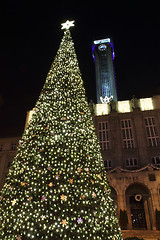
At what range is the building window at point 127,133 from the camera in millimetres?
26878

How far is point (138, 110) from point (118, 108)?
156 inches

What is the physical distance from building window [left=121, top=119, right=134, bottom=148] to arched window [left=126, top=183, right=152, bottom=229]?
22.0ft

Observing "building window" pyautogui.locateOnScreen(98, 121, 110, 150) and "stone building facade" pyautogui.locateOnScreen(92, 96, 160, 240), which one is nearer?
"stone building facade" pyautogui.locateOnScreen(92, 96, 160, 240)

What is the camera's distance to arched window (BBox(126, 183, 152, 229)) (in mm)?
20016

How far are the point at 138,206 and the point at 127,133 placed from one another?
433 inches

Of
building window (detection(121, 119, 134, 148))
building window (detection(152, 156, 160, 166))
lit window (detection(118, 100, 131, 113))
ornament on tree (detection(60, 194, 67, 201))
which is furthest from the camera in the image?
lit window (detection(118, 100, 131, 113))

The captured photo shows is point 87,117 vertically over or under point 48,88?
under

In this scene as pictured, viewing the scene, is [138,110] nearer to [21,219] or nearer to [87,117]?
[87,117]

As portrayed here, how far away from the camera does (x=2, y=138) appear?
3816 cm

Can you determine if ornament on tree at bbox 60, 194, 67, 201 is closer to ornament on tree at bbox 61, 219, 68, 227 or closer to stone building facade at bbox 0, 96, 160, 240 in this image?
ornament on tree at bbox 61, 219, 68, 227

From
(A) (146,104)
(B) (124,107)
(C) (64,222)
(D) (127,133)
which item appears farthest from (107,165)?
(C) (64,222)

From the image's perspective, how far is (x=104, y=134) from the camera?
28547 millimetres

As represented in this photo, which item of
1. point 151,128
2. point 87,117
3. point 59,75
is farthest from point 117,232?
point 151,128

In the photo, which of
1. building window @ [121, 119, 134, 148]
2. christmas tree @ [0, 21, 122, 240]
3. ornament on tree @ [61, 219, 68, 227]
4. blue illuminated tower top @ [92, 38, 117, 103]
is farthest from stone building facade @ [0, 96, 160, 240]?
blue illuminated tower top @ [92, 38, 117, 103]
